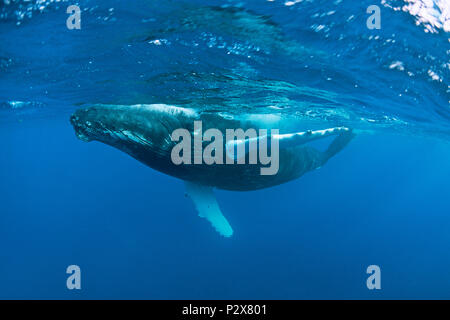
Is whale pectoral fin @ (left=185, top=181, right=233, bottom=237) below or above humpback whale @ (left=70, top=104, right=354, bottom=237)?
below

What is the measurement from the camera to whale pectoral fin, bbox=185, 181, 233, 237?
30.9 feet

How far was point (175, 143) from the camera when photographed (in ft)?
24.4

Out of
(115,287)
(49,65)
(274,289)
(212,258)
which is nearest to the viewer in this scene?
(49,65)

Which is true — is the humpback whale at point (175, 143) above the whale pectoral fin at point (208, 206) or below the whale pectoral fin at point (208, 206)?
above

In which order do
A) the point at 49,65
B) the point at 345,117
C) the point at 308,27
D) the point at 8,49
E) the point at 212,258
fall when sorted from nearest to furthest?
the point at 308,27 < the point at 8,49 < the point at 49,65 < the point at 345,117 < the point at 212,258

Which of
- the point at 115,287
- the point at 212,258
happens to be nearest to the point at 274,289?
the point at 212,258

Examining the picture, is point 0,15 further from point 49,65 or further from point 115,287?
point 115,287

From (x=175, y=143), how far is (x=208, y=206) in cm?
285

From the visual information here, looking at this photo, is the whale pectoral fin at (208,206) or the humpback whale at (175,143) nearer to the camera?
the humpback whale at (175,143)

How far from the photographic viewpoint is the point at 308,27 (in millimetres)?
7043

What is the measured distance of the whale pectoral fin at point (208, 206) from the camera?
9.43m

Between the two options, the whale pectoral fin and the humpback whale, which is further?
the whale pectoral fin

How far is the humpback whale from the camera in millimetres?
6574
